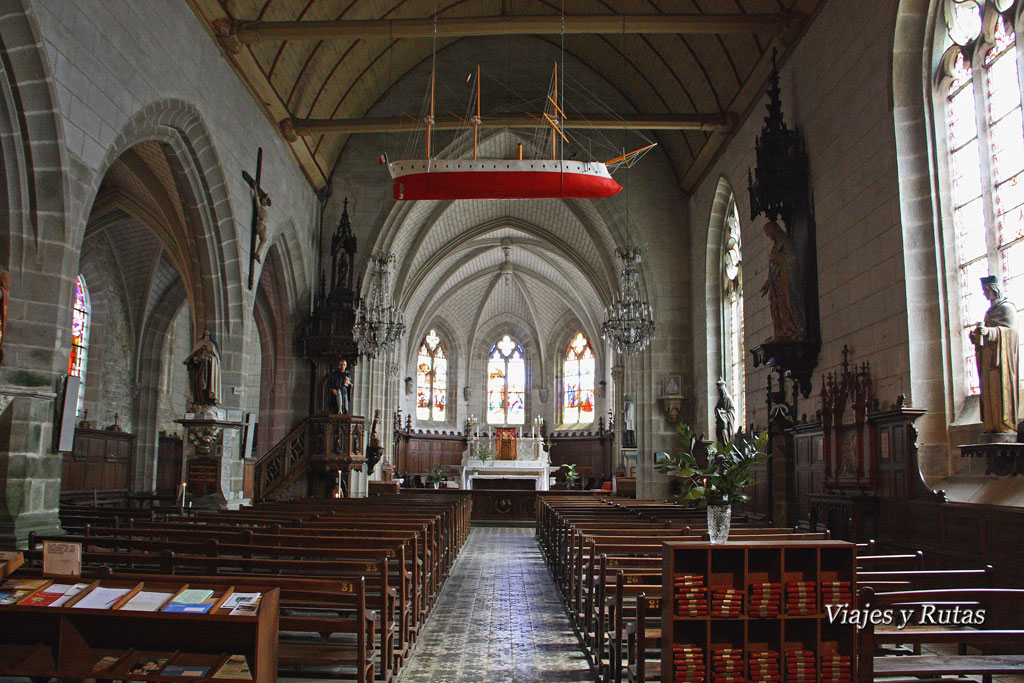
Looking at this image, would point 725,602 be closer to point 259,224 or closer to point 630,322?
point 630,322

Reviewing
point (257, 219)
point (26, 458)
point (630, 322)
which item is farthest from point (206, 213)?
point (630, 322)

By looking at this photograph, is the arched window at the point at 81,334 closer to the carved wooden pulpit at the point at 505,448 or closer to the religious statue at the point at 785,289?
the carved wooden pulpit at the point at 505,448

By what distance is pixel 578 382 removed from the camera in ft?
103

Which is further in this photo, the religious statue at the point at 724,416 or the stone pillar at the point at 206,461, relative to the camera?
the religious statue at the point at 724,416

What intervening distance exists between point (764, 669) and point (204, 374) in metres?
9.41

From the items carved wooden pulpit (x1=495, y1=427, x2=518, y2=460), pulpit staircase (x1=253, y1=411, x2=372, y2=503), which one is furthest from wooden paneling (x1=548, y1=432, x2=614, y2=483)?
pulpit staircase (x1=253, y1=411, x2=372, y2=503)

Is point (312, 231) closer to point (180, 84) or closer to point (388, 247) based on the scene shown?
point (388, 247)

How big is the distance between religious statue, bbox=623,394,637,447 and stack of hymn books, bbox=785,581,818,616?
14825 mm

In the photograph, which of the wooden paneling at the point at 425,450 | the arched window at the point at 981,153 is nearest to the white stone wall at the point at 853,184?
the arched window at the point at 981,153

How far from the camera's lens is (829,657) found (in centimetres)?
412

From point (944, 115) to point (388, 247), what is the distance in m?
11.6

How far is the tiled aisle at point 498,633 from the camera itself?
5324mm

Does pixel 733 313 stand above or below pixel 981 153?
below

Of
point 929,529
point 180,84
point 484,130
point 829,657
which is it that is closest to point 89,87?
point 180,84
